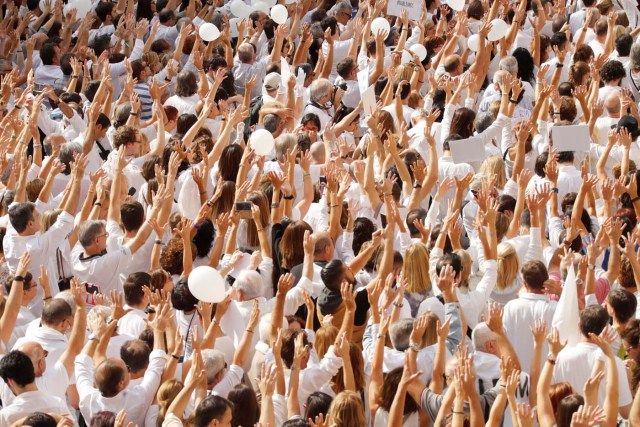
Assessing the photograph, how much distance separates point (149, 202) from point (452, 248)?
235 cm

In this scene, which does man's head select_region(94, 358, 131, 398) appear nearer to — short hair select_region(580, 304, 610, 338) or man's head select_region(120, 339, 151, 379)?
man's head select_region(120, 339, 151, 379)

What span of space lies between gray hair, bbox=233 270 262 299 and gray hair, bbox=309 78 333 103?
373 cm

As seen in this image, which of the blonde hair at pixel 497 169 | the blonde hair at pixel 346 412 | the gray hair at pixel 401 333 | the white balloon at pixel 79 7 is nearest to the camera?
the blonde hair at pixel 346 412

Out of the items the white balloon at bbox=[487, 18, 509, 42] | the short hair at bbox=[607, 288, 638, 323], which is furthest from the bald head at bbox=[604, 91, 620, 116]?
the short hair at bbox=[607, 288, 638, 323]

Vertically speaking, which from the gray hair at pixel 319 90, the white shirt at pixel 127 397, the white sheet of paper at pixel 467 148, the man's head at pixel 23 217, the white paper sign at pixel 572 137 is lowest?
the man's head at pixel 23 217

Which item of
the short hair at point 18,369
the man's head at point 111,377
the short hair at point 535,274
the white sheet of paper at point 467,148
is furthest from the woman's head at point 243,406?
the white sheet of paper at point 467,148

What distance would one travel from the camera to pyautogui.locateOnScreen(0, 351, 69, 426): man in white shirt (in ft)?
19.8

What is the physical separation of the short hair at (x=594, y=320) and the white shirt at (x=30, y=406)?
8.61ft

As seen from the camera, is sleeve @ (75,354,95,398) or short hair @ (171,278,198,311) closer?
sleeve @ (75,354,95,398)

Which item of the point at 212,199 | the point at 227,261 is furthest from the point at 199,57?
the point at 227,261

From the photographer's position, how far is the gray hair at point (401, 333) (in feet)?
21.4

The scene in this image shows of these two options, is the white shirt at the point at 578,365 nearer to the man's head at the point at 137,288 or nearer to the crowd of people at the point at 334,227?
the crowd of people at the point at 334,227

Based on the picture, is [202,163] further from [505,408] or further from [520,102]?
[505,408]

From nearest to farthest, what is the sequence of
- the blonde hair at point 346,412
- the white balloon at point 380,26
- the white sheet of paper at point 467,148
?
the blonde hair at point 346,412 → the white sheet of paper at point 467,148 → the white balloon at point 380,26
